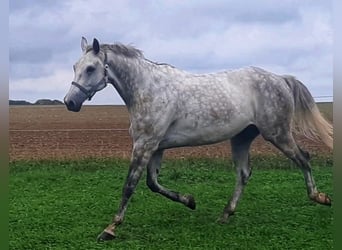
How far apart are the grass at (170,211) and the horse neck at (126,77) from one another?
122 centimetres

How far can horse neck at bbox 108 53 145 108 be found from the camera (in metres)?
4.91

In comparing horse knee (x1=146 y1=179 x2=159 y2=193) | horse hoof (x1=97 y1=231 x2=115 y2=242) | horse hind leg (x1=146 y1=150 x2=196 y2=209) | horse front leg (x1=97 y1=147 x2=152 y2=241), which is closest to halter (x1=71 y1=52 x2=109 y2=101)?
horse front leg (x1=97 y1=147 x2=152 y2=241)

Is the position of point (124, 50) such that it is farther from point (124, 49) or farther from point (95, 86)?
point (95, 86)

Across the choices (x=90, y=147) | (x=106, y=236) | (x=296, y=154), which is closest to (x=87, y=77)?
(x=106, y=236)

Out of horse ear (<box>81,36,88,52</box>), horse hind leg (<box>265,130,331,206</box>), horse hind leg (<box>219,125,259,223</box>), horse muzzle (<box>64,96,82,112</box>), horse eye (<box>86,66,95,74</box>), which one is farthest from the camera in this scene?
horse hind leg (<box>219,125,259,223</box>)

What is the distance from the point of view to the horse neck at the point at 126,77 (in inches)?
193

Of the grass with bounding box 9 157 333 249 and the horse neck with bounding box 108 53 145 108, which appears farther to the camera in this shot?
the horse neck with bounding box 108 53 145 108

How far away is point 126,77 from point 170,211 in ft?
5.38

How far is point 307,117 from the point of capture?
5.66m

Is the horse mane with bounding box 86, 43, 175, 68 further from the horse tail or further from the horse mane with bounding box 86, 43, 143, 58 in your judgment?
the horse tail

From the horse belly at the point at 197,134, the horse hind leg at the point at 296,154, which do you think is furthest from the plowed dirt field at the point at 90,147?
the horse belly at the point at 197,134

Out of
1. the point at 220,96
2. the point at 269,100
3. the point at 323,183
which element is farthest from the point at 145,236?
the point at 323,183

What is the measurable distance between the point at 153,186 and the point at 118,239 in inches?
26.4

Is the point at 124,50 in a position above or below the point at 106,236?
above
